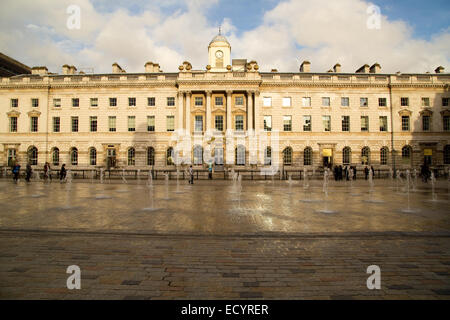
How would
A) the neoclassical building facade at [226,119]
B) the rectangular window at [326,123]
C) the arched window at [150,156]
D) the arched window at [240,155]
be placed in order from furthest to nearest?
the rectangular window at [326,123]
the arched window at [150,156]
the neoclassical building facade at [226,119]
the arched window at [240,155]

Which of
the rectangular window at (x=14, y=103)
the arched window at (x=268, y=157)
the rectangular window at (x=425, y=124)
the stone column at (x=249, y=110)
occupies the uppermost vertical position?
the rectangular window at (x=14, y=103)

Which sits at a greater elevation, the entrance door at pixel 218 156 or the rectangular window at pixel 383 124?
the rectangular window at pixel 383 124

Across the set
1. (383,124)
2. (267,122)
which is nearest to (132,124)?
(267,122)

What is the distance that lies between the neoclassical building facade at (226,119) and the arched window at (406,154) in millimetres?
119

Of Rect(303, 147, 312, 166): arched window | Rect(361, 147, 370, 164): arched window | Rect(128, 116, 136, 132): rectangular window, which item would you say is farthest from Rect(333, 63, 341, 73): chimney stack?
Rect(128, 116, 136, 132): rectangular window

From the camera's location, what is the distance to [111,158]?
36.5 m

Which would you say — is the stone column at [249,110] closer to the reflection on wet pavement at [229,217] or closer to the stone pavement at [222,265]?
the reflection on wet pavement at [229,217]

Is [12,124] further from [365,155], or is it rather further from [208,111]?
[365,155]

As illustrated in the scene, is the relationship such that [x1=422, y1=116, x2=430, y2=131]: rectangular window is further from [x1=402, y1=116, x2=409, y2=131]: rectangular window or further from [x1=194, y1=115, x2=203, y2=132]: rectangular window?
[x1=194, y1=115, x2=203, y2=132]: rectangular window

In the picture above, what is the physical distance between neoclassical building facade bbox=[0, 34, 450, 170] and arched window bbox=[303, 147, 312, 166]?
0.47 feet

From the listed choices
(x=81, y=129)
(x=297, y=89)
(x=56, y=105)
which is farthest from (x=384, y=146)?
(x=56, y=105)

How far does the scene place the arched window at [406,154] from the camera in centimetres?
3578

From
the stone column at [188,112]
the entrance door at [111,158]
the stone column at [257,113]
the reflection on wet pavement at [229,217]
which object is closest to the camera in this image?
the reflection on wet pavement at [229,217]

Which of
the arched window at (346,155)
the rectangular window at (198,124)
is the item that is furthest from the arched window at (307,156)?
the rectangular window at (198,124)
